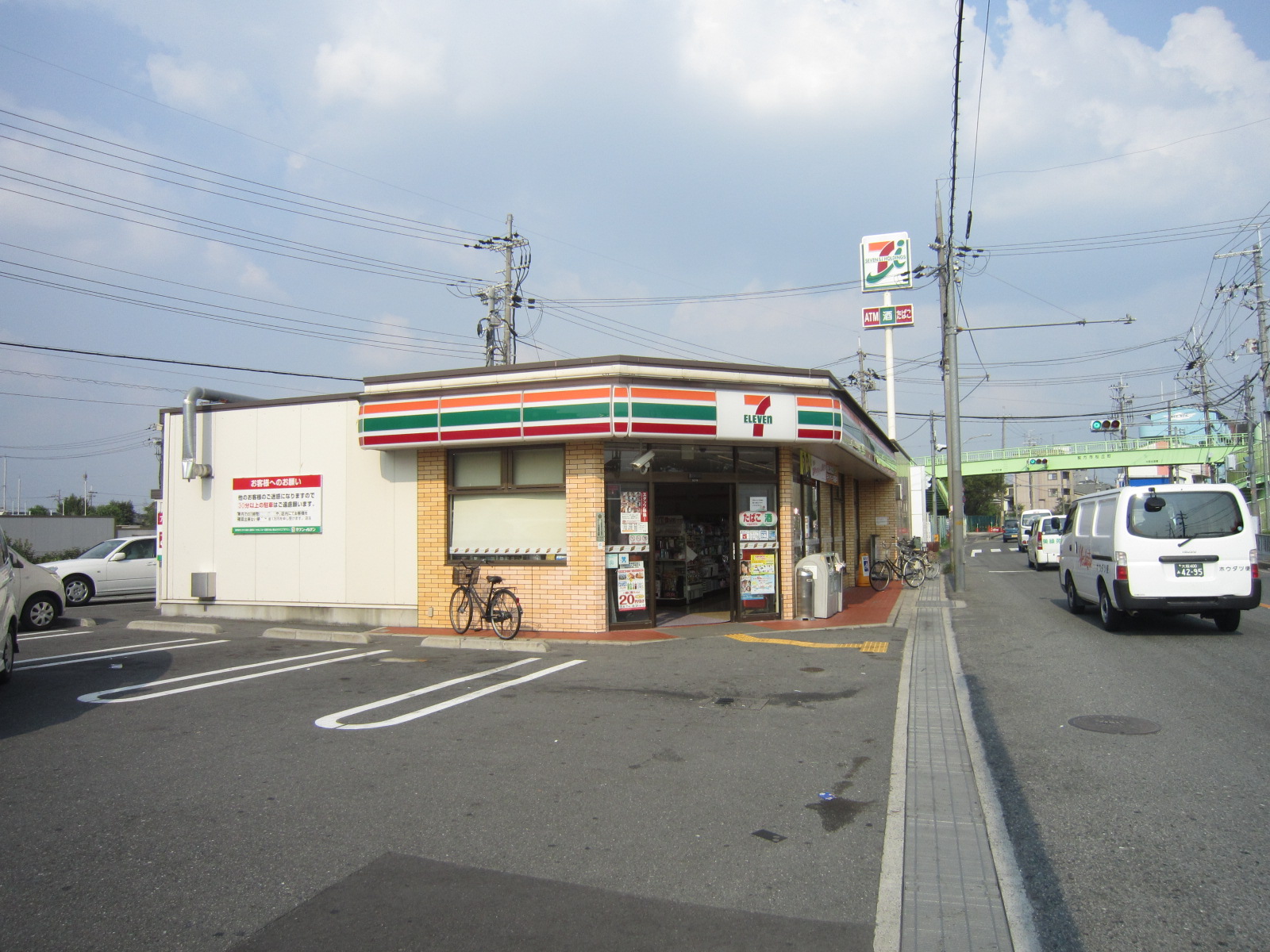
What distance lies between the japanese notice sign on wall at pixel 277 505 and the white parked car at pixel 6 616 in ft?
17.3

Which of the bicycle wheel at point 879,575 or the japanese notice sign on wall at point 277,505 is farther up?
the japanese notice sign on wall at point 277,505

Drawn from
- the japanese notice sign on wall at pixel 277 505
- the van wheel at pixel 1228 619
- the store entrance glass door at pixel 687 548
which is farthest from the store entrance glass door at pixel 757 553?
the japanese notice sign on wall at pixel 277 505

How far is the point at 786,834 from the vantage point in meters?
4.50

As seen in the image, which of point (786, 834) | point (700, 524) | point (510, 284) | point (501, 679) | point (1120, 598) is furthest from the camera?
point (510, 284)

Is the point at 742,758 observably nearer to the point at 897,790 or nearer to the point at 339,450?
the point at 897,790

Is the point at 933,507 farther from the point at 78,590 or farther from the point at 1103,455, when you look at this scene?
the point at 78,590

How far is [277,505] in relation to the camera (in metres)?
14.2

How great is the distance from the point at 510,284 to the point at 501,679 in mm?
22868

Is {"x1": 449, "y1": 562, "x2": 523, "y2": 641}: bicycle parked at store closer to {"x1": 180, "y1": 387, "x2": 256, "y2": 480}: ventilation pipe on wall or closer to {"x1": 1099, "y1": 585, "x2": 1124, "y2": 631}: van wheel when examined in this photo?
{"x1": 180, "y1": 387, "x2": 256, "y2": 480}: ventilation pipe on wall

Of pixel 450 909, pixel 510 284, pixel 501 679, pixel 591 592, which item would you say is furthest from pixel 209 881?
pixel 510 284

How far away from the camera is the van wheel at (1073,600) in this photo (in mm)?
14415

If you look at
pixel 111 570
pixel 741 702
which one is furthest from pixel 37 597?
pixel 741 702

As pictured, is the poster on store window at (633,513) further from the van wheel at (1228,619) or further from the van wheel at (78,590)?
the van wheel at (78,590)

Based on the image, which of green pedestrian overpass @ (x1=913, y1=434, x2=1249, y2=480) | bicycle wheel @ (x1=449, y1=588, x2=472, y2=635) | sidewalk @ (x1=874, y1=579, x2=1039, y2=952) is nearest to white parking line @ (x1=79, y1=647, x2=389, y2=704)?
bicycle wheel @ (x1=449, y1=588, x2=472, y2=635)
